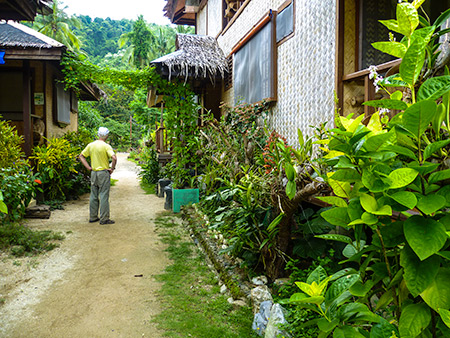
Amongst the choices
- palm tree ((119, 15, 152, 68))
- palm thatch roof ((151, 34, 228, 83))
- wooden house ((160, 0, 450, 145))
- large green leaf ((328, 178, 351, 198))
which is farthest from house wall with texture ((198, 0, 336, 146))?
palm tree ((119, 15, 152, 68))

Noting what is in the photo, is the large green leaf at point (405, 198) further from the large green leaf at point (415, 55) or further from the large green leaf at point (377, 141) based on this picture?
the large green leaf at point (415, 55)

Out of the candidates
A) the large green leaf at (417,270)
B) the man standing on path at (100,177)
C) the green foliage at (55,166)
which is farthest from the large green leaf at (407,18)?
the green foliage at (55,166)

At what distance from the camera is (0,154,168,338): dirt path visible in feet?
9.94

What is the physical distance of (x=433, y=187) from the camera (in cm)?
103

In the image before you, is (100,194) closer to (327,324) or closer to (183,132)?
(183,132)

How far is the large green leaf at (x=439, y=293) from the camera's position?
963mm

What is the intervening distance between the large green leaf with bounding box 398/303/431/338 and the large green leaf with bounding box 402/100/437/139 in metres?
0.51

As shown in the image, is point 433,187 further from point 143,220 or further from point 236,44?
point 236,44

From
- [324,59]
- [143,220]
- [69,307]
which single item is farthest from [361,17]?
[143,220]

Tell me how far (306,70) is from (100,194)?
4.43 m

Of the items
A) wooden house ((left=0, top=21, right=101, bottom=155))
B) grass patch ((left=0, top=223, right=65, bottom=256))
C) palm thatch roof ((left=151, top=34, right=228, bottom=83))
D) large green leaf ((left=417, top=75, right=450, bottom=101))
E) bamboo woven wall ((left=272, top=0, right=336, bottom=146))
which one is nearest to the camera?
large green leaf ((left=417, top=75, right=450, bottom=101))

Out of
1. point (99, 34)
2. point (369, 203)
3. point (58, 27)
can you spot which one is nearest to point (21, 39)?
point (369, 203)

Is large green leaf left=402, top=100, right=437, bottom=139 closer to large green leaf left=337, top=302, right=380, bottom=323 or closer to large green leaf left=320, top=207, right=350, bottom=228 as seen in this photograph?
large green leaf left=320, top=207, right=350, bottom=228

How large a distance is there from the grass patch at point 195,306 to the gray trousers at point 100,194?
2.35 metres
